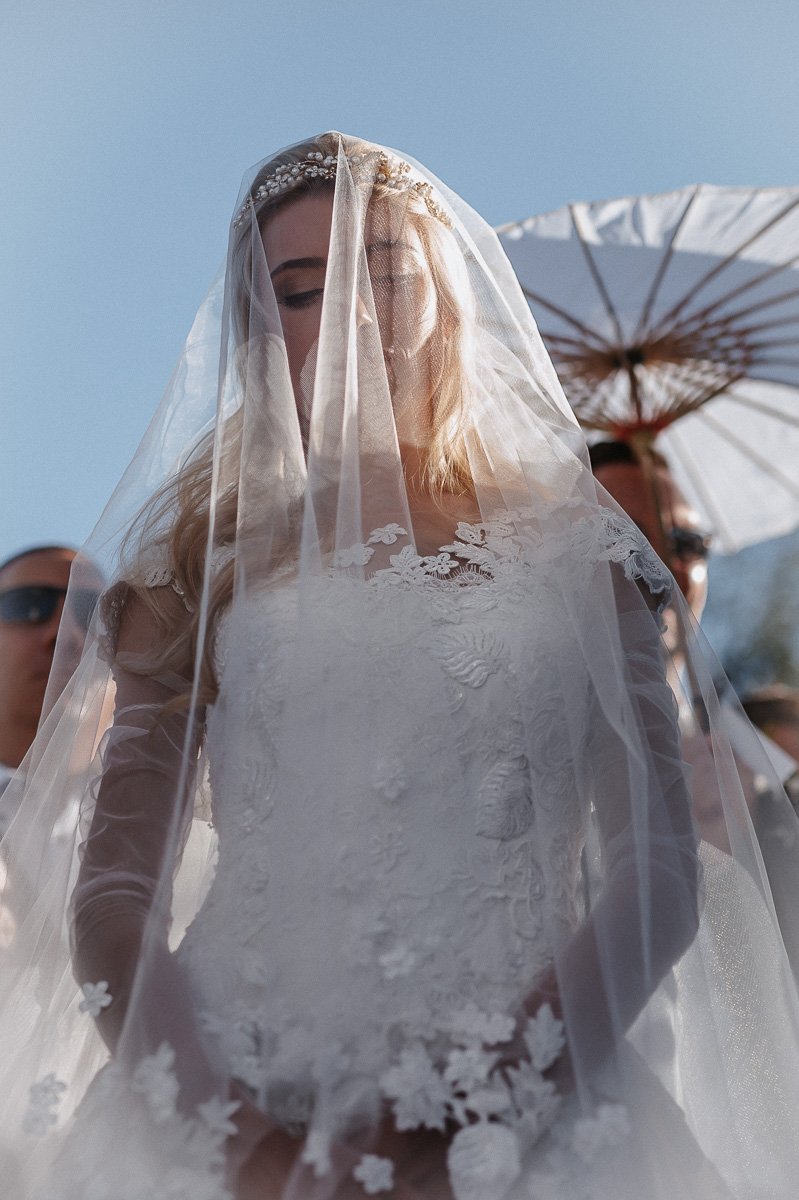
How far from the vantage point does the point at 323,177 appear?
2203 mm

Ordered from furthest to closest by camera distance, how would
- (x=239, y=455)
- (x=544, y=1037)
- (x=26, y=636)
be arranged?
(x=26, y=636) < (x=239, y=455) < (x=544, y=1037)

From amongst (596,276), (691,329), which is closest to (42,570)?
(596,276)

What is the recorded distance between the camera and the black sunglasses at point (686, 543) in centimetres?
443

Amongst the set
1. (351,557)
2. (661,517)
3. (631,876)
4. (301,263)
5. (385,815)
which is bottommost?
(631,876)

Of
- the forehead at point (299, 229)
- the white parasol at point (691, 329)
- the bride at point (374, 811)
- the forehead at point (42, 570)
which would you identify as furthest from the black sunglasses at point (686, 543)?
the forehead at point (299, 229)

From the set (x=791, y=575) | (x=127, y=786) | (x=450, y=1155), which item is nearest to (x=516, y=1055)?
(x=450, y=1155)

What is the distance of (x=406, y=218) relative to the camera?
219 cm

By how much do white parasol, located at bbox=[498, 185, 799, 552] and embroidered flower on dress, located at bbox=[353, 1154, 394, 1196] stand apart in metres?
4.06

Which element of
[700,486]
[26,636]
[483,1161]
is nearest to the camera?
[483,1161]

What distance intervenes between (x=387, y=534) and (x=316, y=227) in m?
0.61

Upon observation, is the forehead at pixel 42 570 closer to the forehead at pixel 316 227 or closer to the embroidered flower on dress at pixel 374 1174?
the forehead at pixel 316 227

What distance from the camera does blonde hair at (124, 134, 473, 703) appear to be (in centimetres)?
192

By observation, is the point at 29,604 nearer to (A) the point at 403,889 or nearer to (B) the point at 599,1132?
(A) the point at 403,889

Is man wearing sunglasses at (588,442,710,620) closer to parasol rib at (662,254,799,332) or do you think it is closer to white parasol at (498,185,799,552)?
white parasol at (498,185,799,552)
